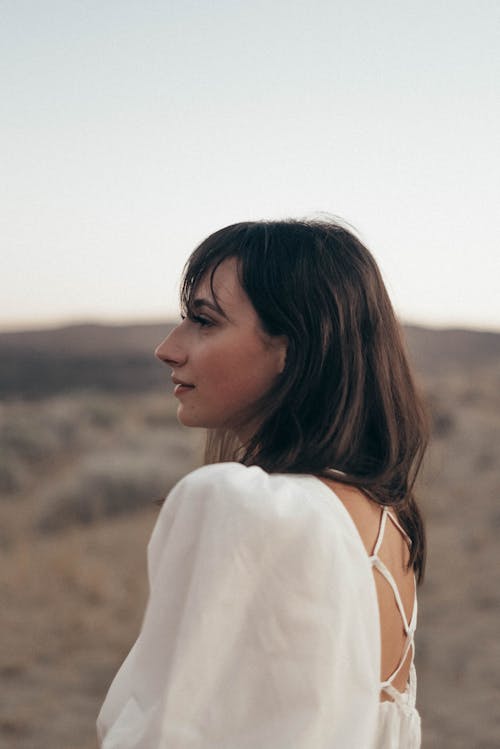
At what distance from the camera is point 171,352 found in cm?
164

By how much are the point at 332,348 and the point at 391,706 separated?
24.2 inches

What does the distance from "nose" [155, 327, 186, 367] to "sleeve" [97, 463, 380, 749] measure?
1.42 ft

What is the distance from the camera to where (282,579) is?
3.98ft

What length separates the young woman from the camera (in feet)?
3.92

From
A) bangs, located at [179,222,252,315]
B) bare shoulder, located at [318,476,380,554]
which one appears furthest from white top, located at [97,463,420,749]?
bangs, located at [179,222,252,315]

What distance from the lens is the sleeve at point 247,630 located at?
119cm

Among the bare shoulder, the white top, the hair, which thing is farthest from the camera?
the hair

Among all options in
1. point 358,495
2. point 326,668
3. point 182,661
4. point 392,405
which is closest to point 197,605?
point 182,661

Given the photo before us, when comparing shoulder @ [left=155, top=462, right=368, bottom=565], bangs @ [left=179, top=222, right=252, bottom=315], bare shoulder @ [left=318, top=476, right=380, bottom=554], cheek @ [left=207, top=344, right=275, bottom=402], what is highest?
bangs @ [left=179, top=222, right=252, bottom=315]

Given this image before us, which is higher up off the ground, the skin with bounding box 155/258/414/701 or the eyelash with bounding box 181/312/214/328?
the eyelash with bounding box 181/312/214/328

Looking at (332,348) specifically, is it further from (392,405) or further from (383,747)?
(383,747)

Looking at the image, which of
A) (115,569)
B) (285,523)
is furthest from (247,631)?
(115,569)

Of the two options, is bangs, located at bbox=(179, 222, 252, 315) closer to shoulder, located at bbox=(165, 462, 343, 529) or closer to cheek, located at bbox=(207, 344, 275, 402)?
cheek, located at bbox=(207, 344, 275, 402)

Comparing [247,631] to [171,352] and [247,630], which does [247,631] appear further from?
[171,352]
